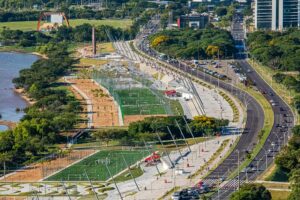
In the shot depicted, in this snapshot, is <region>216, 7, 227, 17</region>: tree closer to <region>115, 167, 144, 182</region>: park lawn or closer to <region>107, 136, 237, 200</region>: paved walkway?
<region>107, 136, 237, 200</region>: paved walkway

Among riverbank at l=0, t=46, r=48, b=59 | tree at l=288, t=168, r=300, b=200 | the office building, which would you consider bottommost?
riverbank at l=0, t=46, r=48, b=59

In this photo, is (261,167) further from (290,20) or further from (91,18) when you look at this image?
(91,18)

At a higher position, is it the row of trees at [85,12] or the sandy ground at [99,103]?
the row of trees at [85,12]

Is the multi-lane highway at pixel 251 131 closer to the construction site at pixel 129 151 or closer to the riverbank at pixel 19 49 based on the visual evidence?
the construction site at pixel 129 151

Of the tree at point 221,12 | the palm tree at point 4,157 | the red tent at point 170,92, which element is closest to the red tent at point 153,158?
the palm tree at point 4,157

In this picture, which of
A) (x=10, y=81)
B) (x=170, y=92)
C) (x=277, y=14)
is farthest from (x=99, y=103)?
(x=277, y=14)

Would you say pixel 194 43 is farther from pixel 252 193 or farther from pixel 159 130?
pixel 252 193

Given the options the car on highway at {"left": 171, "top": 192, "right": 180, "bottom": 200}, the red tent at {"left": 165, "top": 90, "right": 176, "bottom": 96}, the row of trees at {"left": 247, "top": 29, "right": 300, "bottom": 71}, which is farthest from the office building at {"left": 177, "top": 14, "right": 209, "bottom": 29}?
the car on highway at {"left": 171, "top": 192, "right": 180, "bottom": 200}
